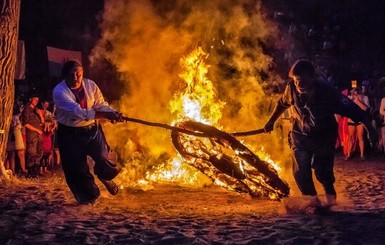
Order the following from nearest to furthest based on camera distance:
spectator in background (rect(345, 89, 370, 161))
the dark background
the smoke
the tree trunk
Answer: the tree trunk
the smoke
spectator in background (rect(345, 89, 370, 161))
the dark background

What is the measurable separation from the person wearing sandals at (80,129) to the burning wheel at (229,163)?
3.59 feet

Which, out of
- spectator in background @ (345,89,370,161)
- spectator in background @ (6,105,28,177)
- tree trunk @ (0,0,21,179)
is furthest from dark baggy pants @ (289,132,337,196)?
spectator in background @ (345,89,370,161)

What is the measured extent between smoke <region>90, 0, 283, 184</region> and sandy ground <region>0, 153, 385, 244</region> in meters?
1.87

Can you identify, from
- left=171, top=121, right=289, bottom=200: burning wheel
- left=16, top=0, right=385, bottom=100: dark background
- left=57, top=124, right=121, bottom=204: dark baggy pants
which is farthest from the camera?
left=16, top=0, right=385, bottom=100: dark background

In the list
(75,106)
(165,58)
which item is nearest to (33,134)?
(165,58)

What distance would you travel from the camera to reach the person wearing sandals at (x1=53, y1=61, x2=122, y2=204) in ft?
20.4

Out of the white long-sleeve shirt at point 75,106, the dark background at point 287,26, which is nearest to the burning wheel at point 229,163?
the white long-sleeve shirt at point 75,106

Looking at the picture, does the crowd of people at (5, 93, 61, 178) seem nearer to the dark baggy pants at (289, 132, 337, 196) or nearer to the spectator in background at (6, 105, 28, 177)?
the spectator in background at (6, 105, 28, 177)

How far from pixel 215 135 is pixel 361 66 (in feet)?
50.6

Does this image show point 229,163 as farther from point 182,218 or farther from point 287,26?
point 287,26

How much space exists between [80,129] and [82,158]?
0.42m

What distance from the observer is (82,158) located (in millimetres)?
6613

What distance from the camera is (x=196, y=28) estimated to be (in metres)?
9.59

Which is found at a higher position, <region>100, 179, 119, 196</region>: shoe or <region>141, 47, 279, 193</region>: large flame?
<region>141, 47, 279, 193</region>: large flame
